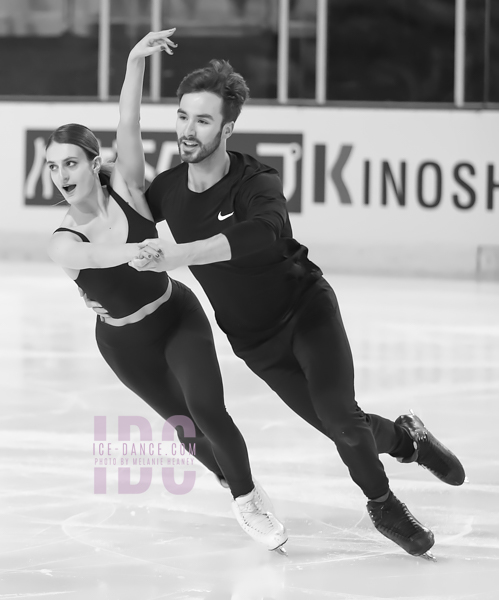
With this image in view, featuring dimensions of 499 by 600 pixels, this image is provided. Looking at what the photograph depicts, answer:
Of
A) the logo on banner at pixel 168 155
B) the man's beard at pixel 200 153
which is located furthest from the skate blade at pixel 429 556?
the logo on banner at pixel 168 155

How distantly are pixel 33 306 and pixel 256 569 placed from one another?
4.89 metres

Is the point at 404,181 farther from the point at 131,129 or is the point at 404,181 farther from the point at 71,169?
the point at 71,169

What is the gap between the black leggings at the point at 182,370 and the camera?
2969mm

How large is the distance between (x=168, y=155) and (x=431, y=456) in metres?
7.48

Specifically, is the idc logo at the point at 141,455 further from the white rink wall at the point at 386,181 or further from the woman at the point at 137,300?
the white rink wall at the point at 386,181

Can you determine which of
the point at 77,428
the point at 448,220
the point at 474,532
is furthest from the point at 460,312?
the point at 474,532

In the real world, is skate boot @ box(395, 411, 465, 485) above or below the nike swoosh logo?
below

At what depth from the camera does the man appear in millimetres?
2898

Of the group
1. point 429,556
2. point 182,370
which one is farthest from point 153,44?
point 429,556

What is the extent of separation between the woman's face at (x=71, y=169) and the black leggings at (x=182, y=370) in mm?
415

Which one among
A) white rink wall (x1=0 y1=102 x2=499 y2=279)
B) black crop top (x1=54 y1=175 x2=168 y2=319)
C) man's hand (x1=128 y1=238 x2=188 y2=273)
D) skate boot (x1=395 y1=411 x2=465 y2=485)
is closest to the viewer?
man's hand (x1=128 y1=238 x2=188 y2=273)

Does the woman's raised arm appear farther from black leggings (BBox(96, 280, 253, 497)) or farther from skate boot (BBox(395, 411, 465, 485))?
skate boot (BBox(395, 411, 465, 485))

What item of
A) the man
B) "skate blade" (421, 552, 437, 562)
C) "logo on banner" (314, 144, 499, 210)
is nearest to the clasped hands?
the man

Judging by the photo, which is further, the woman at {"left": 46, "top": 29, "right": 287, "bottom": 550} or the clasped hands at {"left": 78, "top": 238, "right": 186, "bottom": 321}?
the woman at {"left": 46, "top": 29, "right": 287, "bottom": 550}
